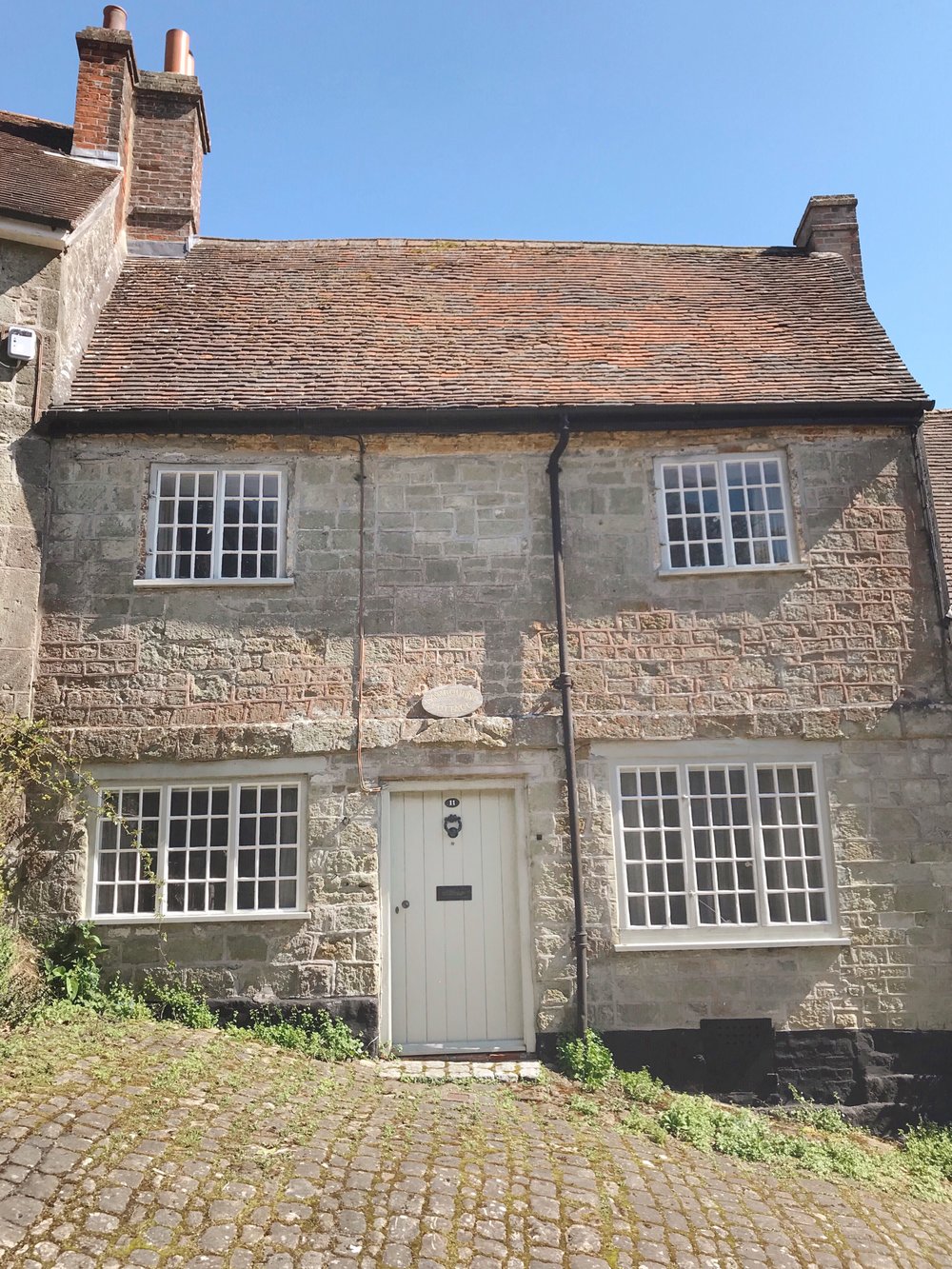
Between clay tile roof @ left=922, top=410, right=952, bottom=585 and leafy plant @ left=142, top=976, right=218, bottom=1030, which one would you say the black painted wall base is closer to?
leafy plant @ left=142, top=976, right=218, bottom=1030

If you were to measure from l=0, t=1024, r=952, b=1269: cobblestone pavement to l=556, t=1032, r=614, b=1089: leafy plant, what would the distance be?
2.27 ft

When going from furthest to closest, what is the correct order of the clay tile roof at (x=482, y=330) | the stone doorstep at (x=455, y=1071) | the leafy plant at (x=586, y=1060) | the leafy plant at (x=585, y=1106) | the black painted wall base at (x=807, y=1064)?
the clay tile roof at (x=482, y=330)
the black painted wall base at (x=807, y=1064)
the leafy plant at (x=586, y=1060)
the stone doorstep at (x=455, y=1071)
the leafy plant at (x=585, y=1106)

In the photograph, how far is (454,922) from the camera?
8242 millimetres

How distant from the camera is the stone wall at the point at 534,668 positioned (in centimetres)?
800

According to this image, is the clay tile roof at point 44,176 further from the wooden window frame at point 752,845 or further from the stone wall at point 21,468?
the wooden window frame at point 752,845

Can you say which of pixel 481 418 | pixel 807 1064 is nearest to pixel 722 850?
pixel 807 1064

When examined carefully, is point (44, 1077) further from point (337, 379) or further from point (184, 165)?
point (184, 165)

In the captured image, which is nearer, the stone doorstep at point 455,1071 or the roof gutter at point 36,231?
the stone doorstep at point 455,1071

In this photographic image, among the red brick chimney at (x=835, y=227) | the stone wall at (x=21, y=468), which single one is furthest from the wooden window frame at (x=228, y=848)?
the red brick chimney at (x=835, y=227)

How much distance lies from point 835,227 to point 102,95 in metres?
9.31

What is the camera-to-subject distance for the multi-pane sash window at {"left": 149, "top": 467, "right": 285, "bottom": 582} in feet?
28.7

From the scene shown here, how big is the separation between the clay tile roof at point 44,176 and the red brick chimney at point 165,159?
0.78 metres

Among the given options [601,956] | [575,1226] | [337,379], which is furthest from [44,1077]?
[337,379]

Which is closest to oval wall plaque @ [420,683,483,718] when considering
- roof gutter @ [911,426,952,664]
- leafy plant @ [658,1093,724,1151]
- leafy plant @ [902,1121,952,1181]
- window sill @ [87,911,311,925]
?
window sill @ [87,911,311,925]
